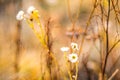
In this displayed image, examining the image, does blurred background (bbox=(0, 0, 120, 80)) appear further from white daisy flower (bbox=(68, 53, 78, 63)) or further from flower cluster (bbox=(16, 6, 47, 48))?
white daisy flower (bbox=(68, 53, 78, 63))

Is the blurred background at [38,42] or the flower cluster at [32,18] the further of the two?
the blurred background at [38,42]

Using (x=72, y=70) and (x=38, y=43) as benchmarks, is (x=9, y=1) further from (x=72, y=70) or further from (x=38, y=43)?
(x=72, y=70)

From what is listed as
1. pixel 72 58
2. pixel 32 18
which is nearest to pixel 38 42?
pixel 32 18

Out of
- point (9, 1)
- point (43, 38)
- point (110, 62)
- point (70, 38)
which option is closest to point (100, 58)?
point (110, 62)

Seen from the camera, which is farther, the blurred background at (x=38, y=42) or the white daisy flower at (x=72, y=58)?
the blurred background at (x=38, y=42)

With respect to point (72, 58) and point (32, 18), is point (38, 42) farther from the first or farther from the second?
point (72, 58)

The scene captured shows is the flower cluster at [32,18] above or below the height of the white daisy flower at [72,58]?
above

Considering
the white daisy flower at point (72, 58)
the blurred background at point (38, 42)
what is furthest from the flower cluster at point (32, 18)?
the white daisy flower at point (72, 58)

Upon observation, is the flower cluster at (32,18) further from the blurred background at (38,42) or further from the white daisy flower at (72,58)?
the white daisy flower at (72,58)
